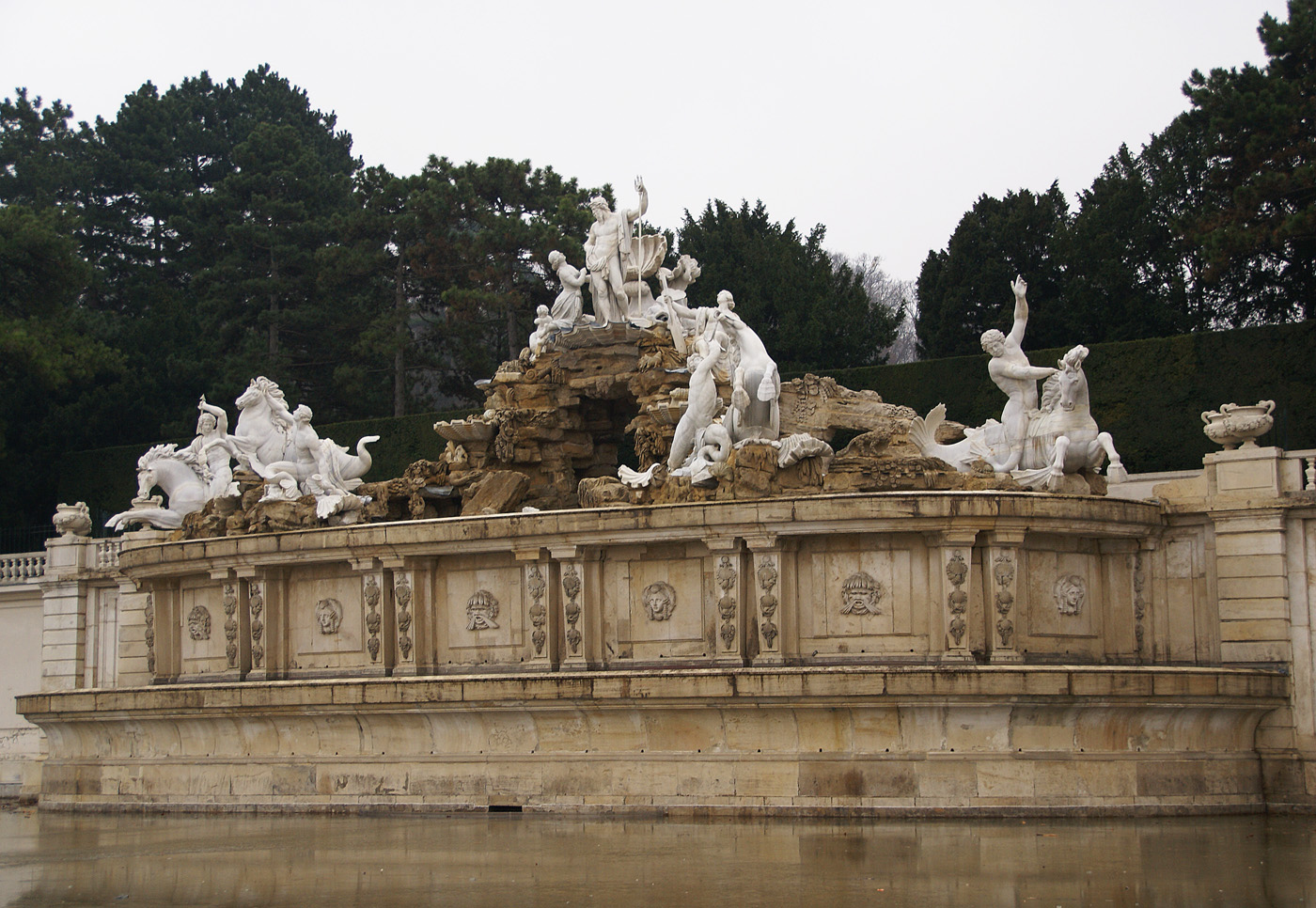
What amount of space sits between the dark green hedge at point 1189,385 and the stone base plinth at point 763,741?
32.7ft

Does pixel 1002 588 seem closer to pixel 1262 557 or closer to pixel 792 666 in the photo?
pixel 792 666

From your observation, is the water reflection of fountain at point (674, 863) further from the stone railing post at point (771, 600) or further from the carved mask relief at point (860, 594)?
the carved mask relief at point (860, 594)

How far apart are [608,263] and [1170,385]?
37.1 ft

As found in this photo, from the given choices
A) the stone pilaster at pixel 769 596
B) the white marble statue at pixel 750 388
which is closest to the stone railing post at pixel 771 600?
the stone pilaster at pixel 769 596

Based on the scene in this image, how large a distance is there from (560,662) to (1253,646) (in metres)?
9.87

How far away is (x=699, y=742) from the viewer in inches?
893

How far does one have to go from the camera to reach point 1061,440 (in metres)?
25.2

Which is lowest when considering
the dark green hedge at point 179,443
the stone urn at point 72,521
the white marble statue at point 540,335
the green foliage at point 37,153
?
the stone urn at point 72,521

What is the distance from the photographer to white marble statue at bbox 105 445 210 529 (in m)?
31.9

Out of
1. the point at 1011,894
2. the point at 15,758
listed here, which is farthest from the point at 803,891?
the point at 15,758

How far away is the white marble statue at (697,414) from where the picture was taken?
26.2 m

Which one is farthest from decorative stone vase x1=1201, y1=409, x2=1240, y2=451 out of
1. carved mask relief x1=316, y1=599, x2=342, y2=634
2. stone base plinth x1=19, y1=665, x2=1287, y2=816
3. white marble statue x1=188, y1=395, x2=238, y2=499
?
white marble statue x1=188, y1=395, x2=238, y2=499

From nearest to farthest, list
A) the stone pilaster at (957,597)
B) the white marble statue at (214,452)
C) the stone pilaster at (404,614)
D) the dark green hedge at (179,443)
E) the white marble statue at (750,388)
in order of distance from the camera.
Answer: the stone pilaster at (957,597)
the white marble statue at (750,388)
the stone pilaster at (404,614)
the white marble statue at (214,452)
the dark green hedge at (179,443)

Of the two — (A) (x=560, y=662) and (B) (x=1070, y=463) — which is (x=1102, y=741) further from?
(A) (x=560, y=662)
